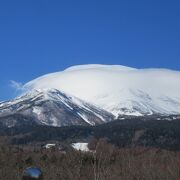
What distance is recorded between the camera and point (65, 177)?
28.3m

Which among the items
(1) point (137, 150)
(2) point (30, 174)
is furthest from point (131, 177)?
(1) point (137, 150)

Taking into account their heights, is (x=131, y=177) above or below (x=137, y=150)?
below

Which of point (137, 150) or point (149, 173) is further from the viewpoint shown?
point (137, 150)

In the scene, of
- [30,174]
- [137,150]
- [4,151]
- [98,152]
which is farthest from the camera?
[137,150]

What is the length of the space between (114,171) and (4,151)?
11.0 metres

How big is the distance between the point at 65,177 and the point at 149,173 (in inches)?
217

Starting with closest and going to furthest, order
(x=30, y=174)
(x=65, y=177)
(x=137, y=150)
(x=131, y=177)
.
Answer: (x=30, y=174) → (x=65, y=177) → (x=131, y=177) → (x=137, y=150)

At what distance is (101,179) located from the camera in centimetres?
2119

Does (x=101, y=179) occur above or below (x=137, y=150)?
below

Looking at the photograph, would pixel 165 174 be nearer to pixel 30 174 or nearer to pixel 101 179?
pixel 101 179

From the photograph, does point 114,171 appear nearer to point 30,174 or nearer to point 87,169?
point 87,169

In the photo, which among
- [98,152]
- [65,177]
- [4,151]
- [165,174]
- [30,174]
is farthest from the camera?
[4,151]

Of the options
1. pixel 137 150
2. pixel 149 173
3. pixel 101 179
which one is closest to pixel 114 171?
pixel 149 173

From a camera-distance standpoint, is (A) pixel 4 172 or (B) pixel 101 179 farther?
(A) pixel 4 172
